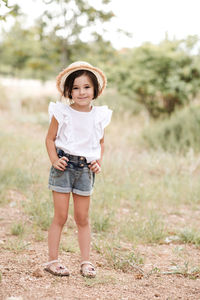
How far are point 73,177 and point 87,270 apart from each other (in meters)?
0.67

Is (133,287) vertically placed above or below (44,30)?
below

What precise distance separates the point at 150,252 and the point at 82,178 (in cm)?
121

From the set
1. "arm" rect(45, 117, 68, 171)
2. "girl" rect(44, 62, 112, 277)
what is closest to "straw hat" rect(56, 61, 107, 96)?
"girl" rect(44, 62, 112, 277)

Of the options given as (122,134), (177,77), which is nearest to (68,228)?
(122,134)

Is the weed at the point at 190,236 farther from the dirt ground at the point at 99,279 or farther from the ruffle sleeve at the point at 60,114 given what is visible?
the ruffle sleeve at the point at 60,114

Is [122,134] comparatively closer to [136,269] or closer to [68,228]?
[68,228]

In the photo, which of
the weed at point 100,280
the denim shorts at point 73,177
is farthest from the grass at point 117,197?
the denim shorts at point 73,177

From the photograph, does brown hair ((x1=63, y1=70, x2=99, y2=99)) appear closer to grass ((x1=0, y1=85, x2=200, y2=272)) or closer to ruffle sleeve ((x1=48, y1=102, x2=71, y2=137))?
ruffle sleeve ((x1=48, y1=102, x2=71, y2=137))

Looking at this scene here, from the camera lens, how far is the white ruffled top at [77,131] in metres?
2.69

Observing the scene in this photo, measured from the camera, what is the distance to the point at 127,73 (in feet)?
35.1

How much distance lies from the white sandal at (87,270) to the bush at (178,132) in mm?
5324

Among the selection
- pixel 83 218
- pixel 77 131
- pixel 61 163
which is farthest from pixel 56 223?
pixel 77 131

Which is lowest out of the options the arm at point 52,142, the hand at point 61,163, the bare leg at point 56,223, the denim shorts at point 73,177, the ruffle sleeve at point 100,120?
the bare leg at point 56,223

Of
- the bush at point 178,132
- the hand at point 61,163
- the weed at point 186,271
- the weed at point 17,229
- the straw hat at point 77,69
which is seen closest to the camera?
the hand at point 61,163
